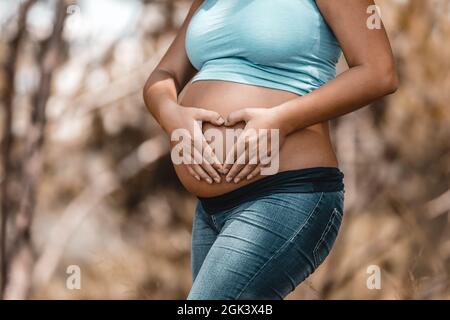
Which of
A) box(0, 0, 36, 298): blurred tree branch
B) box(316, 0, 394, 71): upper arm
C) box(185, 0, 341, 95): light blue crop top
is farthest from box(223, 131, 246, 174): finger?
box(0, 0, 36, 298): blurred tree branch

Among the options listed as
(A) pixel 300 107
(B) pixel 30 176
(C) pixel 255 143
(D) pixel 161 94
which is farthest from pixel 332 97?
(B) pixel 30 176

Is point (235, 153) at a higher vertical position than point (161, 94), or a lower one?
lower

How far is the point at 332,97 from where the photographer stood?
4.74 ft

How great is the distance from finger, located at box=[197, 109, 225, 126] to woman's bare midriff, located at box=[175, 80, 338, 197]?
0.02 m

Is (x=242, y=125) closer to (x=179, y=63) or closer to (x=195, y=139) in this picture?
(x=195, y=139)

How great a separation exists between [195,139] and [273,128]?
0.18 m

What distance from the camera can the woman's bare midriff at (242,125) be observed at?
1456mm

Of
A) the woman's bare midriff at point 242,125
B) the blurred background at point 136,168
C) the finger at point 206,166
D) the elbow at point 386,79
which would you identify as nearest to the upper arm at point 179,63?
the woman's bare midriff at point 242,125

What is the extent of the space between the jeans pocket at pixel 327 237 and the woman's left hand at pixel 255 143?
17 centimetres

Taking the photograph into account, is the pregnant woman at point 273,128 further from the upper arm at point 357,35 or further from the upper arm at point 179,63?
the upper arm at point 179,63

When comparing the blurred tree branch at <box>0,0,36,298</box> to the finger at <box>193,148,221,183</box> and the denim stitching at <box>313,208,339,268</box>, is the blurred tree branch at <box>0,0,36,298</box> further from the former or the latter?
the denim stitching at <box>313,208,339,268</box>
